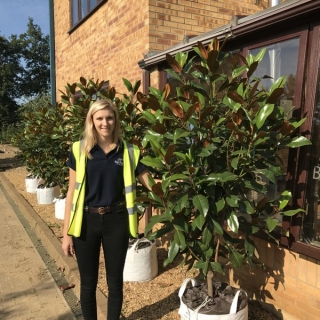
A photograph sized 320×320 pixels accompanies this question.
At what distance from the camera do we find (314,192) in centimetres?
285

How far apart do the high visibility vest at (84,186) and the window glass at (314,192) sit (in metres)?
1.40

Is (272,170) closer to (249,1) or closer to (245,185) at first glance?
(245,185)

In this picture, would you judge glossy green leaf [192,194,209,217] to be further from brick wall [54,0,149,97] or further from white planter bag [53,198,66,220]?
white planter bag [53,198,66,220]

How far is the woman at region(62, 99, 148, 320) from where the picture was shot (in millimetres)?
2574

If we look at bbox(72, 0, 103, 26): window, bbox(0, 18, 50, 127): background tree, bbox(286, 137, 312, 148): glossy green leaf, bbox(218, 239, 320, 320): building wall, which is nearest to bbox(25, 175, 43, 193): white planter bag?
bbox(72, 0, 103, 26): window

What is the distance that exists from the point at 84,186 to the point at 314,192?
1.83 meters

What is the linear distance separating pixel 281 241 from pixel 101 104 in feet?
6.17

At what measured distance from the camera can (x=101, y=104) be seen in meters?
2.54

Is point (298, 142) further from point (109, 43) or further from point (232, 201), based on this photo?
point (109, 43)

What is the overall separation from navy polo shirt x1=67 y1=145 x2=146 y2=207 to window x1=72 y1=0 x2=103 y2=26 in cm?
479

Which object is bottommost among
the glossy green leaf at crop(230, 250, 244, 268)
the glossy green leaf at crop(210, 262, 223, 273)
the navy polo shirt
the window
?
the glossy green leaf at crop(210, 262, 223, 273)

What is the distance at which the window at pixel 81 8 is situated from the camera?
703 cm

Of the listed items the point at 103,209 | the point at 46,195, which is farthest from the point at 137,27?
the point at 46,195

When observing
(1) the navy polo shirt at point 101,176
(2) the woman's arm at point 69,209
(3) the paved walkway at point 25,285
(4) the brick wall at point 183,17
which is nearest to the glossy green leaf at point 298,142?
(1) the navy polo shirt at point 101,176
